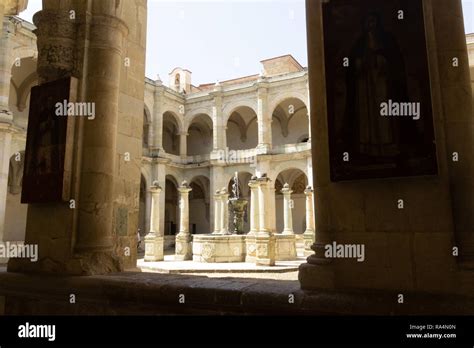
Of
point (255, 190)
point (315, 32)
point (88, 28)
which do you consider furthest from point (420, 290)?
point (255, 190)

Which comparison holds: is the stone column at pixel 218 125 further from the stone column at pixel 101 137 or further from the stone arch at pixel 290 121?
the stone column at pixel 101 137

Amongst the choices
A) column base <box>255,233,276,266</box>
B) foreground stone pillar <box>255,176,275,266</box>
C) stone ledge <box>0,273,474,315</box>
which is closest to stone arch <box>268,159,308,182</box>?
foreground stone pillar <box>255,176,275,266</box>

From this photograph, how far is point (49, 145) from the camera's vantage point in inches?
139

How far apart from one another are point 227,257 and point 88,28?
11.4 m

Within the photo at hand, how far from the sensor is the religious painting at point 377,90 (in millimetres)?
2404

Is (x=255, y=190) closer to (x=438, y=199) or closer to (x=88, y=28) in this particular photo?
(x=88, y=28)

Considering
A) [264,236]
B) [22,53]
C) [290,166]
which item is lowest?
[264,236]

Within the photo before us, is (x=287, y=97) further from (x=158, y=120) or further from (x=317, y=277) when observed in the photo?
(x=317, y=277)

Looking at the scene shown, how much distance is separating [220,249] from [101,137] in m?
11.0

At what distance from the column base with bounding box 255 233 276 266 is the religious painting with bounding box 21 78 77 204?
10.1 metres

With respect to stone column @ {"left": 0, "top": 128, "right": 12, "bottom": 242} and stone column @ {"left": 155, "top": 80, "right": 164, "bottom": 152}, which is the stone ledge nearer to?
stone column @ {"left": 0, "top": 128, "right": 12, "bottom": 242}

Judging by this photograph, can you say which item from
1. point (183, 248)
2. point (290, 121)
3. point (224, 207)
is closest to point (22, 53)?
point (183, 248)

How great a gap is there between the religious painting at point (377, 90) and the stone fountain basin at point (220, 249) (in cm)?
1180

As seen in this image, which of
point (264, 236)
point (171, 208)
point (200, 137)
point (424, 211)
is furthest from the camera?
point (200, 137)
